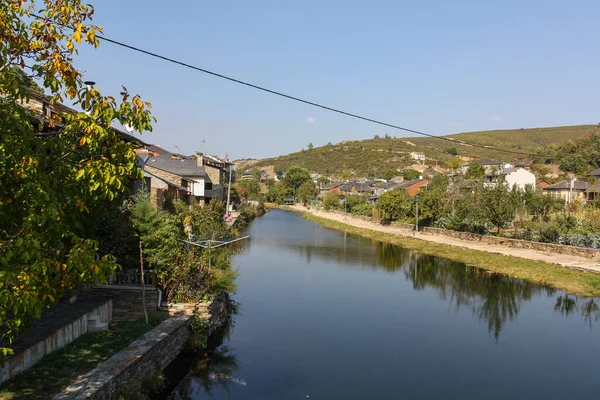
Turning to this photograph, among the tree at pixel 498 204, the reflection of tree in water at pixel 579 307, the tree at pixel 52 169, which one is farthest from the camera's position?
the tree at pixel 498 204

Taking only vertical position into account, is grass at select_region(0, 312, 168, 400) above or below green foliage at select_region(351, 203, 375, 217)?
below

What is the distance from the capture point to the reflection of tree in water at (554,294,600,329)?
1939 cm

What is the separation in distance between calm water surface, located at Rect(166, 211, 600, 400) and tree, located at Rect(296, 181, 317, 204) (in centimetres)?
8513

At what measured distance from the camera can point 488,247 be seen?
120 ft

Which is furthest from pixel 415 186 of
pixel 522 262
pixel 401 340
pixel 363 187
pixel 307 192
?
A: pixel 401 340

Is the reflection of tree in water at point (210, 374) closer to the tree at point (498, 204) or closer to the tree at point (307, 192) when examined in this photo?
the tree at point (498, 204)

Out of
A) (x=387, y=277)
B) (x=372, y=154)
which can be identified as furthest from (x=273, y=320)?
(x=372, y=154)

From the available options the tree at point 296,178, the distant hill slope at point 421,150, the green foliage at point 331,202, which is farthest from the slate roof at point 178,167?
the distant hill slope at point 421,150

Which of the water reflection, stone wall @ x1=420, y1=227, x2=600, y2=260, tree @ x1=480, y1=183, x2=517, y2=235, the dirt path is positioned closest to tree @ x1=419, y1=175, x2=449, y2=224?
the dirt path

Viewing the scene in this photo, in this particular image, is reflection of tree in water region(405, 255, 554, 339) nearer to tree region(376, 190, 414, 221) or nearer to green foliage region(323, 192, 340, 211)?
tree region(376, 190, 414, 221)

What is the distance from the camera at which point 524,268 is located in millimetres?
28031

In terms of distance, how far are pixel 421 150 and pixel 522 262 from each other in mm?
150045

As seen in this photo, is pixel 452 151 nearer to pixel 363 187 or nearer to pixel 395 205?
pixel 363 187

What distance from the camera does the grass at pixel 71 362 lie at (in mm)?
8352
